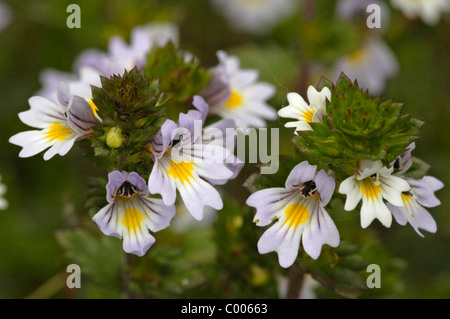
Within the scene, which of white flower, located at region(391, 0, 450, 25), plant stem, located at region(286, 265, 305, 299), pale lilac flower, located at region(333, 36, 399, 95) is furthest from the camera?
pale lilac flower, located at region(333, 36, 399, 95)

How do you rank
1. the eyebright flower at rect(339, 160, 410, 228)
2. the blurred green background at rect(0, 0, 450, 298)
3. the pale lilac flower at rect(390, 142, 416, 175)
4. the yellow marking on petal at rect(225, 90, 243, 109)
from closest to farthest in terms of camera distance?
the eyebright flower at rect(339, 160, 410, 228), the pale lilac flower at rect(390, 142, 416, 175), the yellow marking on petal at rect(225, 90, 243, 109), the blurred green background at rect(0, 0, 450, 298)

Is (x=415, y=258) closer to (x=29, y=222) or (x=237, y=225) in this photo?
(x=237, y=225)

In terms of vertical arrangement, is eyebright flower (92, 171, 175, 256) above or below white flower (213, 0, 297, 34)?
below

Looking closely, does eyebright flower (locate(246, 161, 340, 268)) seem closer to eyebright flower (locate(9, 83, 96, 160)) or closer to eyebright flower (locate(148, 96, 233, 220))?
eyebright flower (locate(148, 96, 233, 220))

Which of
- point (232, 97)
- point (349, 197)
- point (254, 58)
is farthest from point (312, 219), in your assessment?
point (254, 58)

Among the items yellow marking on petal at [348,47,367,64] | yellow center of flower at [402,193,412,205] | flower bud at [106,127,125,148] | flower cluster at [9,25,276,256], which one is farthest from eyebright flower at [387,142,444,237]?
yellow marking on petal at [348,47,367,64]

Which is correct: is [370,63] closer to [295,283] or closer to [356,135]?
[295,283]

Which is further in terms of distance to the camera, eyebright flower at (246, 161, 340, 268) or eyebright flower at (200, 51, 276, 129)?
eyebright flower at (200, 51, 276, 129)

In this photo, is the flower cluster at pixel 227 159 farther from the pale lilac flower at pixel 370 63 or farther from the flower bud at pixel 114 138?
the pale lilac flower at pixel 370 63
